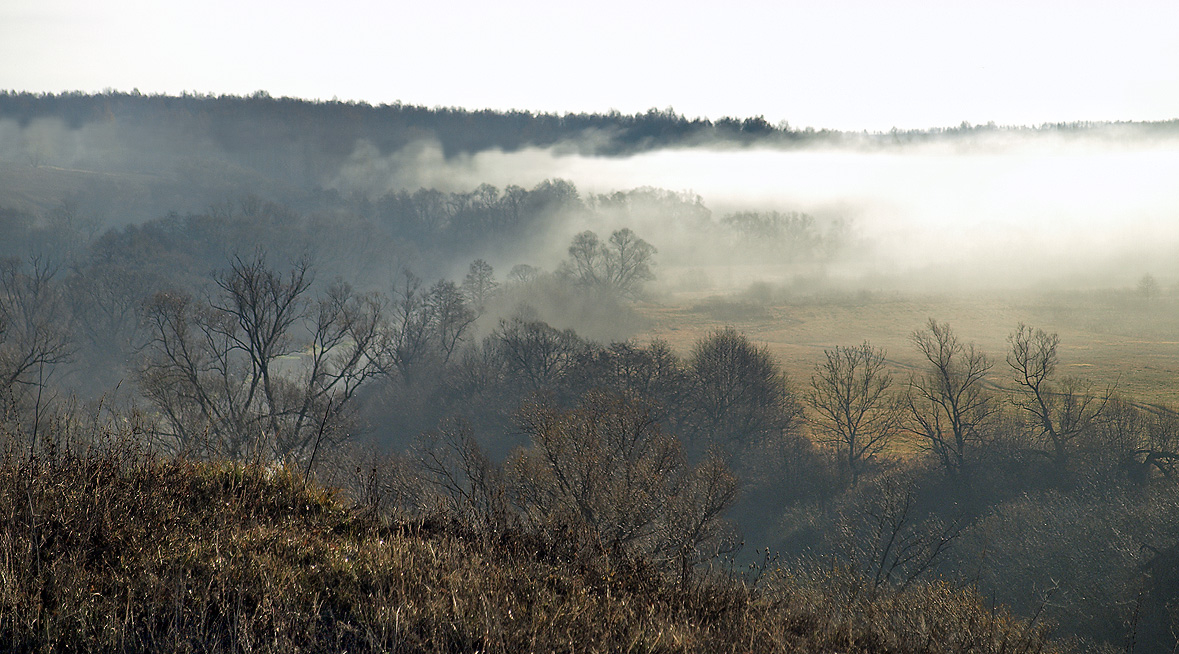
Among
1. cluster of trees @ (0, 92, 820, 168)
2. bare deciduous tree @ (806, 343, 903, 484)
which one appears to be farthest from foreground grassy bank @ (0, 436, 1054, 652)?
cluster of trees @ (0, 92, 820, 168)

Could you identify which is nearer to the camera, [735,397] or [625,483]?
[625,483]

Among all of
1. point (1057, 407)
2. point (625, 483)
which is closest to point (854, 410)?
point (1057, 407)

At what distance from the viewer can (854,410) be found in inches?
2111

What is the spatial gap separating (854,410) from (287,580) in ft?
176

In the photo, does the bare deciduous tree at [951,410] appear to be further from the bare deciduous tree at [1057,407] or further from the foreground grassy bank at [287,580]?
the foreground grassy bank at [287,580]

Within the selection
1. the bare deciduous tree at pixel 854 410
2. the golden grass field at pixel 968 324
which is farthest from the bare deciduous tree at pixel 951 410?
the golden grass field at pixel 968 324

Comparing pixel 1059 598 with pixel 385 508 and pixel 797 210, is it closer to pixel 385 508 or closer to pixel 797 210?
pixel 385 508

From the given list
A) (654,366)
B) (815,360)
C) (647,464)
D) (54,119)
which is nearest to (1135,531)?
(647,464)

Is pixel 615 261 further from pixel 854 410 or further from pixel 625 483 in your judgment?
pixel 625 483

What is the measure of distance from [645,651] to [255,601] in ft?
8.97

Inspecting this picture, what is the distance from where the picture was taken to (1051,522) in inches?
1478

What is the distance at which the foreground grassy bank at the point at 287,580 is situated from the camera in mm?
4465

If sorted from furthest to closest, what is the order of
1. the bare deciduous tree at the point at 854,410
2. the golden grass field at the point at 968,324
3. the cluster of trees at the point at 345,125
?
1. the cluster of trees at the point at 345,125
2. the golden grass field at the point at 968,324
3. the bare deciduous tree at the point at 854,410

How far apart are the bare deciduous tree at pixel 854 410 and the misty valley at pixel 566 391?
385 millimetres
